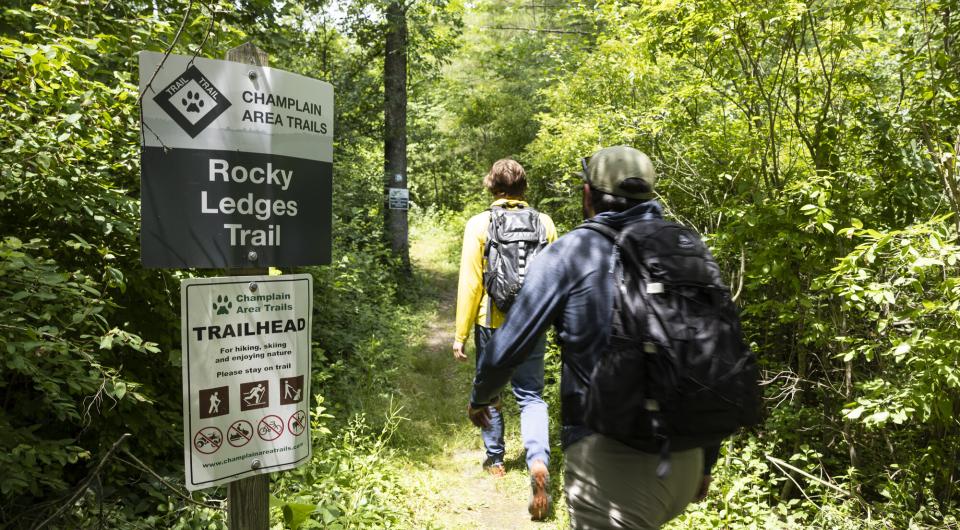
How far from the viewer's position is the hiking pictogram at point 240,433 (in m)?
2.10

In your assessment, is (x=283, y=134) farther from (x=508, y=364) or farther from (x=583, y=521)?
(x=583, y=521)

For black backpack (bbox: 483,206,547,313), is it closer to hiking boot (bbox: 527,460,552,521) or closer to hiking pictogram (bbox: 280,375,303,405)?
hiking boot (bbox: 527,460,552,521)

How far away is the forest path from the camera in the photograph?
4000 mm

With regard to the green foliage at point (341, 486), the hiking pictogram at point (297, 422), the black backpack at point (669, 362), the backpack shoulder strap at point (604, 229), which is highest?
the backpack shoulder strap at point (604, 229)

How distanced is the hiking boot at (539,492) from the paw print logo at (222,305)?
2.32 metres

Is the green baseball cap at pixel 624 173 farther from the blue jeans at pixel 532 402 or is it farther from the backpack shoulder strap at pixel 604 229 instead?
the blue jeans at pixel 532 402

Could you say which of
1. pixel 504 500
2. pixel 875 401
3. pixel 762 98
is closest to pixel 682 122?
pixel 762 98

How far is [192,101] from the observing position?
6.59ft

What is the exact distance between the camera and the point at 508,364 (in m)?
2.11

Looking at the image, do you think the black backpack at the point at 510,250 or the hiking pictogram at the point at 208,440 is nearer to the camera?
the hiking pictogram at the point at 208,440

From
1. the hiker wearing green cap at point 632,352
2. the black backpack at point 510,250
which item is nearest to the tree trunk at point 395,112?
the black backpack at point 510,250

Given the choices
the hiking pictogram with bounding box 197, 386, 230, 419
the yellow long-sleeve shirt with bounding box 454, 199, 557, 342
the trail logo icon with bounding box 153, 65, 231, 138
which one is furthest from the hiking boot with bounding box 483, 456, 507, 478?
the trail logo icon with bounding box 153, 65, 231, 138

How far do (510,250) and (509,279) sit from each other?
19cm

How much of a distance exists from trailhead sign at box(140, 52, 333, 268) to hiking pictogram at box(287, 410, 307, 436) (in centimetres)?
58
